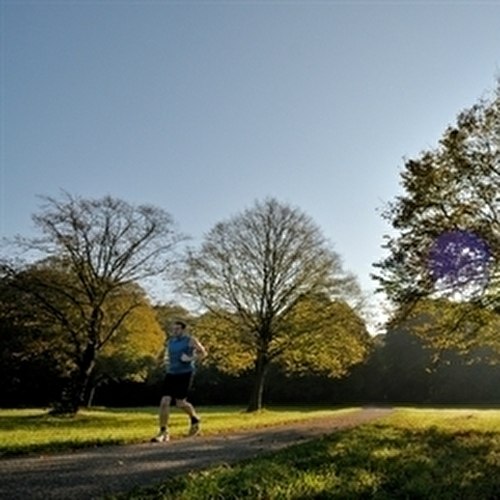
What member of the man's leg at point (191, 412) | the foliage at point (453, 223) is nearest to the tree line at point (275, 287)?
the foliage at point (453, 223)

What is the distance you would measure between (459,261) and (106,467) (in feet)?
47.3

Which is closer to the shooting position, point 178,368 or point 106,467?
point 106,467

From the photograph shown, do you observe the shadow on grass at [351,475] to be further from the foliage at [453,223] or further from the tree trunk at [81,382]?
the tree trunk at [81,382]

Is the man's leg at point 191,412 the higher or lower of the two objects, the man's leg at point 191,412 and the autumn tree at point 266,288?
the lower

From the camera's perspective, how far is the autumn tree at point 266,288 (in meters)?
36.4

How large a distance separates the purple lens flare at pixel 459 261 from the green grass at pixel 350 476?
8537 millimetres

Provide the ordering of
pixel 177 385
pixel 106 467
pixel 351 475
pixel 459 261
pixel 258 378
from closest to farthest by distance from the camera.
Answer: pixel 106 467, pixel 351 475, pixel 177 385, pixel 459 261, pixel 258 378

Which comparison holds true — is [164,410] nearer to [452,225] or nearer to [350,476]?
[350,476]

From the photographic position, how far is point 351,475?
296 inches

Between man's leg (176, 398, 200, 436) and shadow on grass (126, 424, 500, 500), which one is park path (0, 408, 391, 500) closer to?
shadow on grass (126, 424, 500, 500)

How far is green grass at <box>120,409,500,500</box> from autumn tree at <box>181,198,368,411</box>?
987 inches

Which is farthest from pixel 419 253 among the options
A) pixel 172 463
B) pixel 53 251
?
pixel 53 251

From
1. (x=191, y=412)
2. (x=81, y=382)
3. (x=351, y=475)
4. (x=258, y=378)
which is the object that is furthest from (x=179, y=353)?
(x=258, y=378)

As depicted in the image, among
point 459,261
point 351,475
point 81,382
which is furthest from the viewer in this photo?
point 81,382
